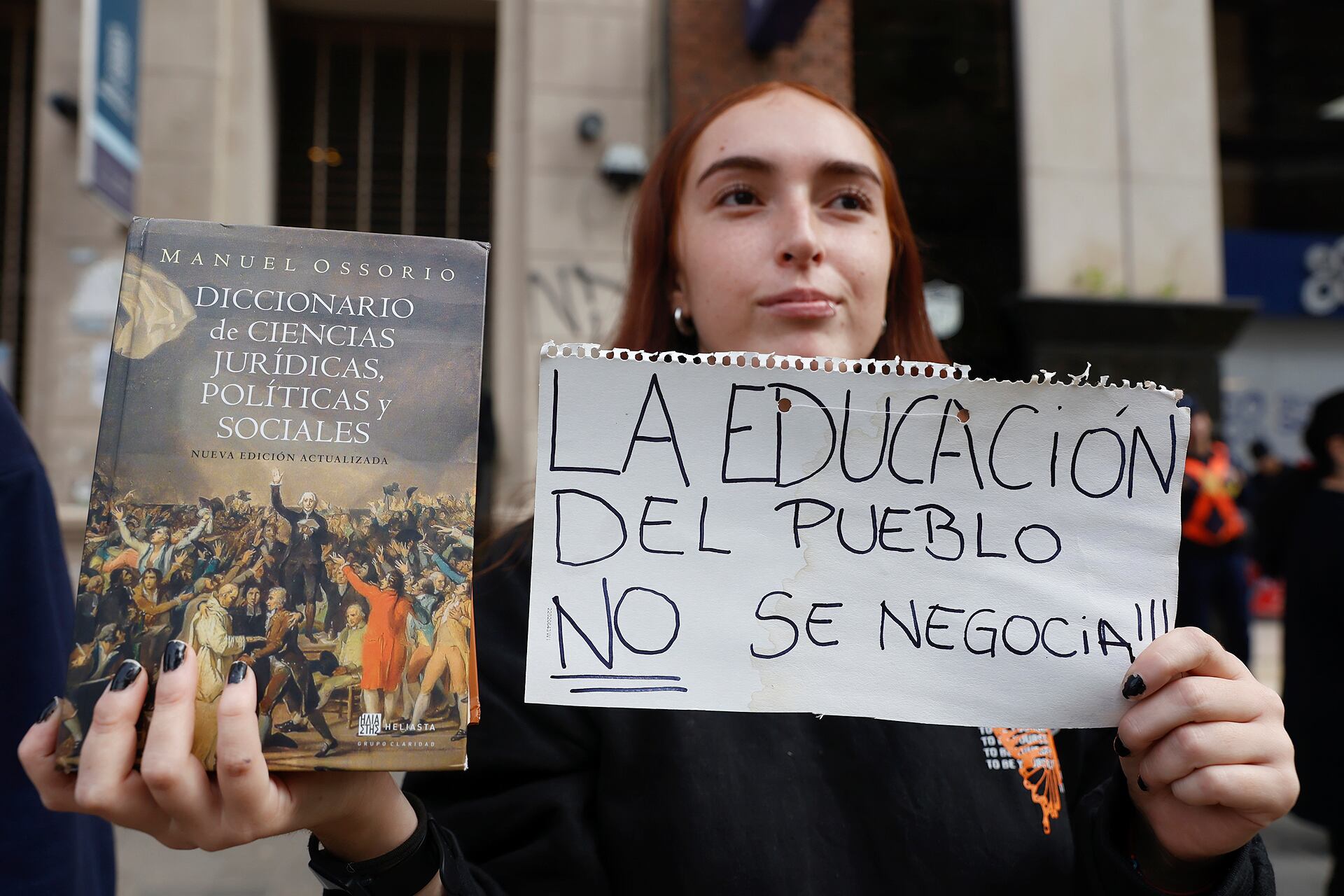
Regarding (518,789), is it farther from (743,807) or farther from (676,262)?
(676,262)

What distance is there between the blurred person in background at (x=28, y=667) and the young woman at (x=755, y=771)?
552mm

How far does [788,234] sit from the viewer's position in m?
1.37

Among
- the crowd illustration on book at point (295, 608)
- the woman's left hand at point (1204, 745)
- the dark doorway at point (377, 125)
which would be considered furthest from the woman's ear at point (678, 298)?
the dark doorway at point (377, 125)

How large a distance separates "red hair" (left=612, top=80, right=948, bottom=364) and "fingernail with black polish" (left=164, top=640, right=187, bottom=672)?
3.00ft

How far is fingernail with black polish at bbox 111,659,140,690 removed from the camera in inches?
32.1

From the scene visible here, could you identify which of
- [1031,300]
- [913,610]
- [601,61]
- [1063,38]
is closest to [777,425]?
[913,610]

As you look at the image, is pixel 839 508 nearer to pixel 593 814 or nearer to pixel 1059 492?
pixel 1059 492

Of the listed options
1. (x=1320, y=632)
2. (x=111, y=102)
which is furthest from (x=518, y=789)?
(x=111, y=102)

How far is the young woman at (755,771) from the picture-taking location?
0.86 meters

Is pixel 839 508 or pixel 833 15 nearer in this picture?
pixel 839 508

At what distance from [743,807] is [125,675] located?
739 millimetres

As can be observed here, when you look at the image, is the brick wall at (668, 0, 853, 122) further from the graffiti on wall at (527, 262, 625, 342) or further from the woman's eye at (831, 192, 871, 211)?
the woman's eye at (831, 192, 871, 211)

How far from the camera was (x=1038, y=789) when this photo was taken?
1.29 m

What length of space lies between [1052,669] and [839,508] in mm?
314
